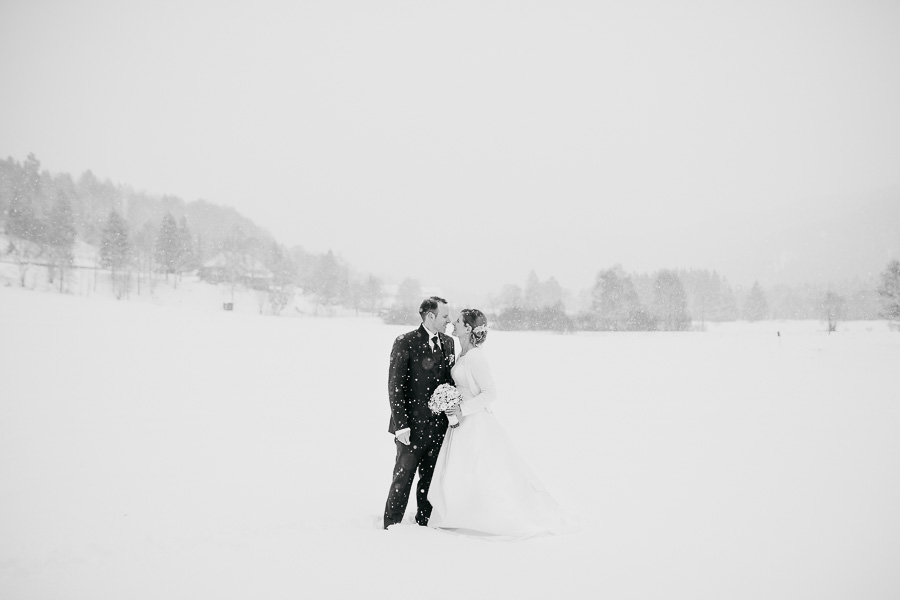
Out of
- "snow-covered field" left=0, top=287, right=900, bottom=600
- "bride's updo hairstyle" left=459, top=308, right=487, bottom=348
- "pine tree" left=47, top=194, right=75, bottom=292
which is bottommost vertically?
"snow-covered field" left=0, top=287, right=900, bottom=600

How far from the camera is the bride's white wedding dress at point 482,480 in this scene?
18.2 feet

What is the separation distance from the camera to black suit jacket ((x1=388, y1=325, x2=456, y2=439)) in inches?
227

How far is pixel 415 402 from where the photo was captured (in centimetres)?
588

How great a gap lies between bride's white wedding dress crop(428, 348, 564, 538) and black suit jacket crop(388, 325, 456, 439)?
0.33 m

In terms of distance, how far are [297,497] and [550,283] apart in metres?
103

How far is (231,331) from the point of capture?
26.2 metres

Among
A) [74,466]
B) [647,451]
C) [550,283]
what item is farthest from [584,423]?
[550,283]

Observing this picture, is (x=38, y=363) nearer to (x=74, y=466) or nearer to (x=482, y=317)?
(x=74, y=466)

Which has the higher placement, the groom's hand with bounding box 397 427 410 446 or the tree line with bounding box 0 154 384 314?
the tree line with bounding box 0 154 384 314

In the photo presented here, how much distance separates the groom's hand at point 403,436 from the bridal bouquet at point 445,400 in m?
0.45

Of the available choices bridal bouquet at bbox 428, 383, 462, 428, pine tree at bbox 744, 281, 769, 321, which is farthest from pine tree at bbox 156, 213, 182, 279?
pine tree at bbox 744, 281, 769, 321

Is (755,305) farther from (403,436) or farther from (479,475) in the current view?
(403,436)

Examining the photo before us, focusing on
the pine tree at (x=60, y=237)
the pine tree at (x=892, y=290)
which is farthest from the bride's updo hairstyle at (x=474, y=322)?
the pine tree at (x=60, y=237)

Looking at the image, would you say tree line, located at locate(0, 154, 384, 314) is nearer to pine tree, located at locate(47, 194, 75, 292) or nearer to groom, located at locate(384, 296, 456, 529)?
pine tree, located at locate(47, 194, 75, 292)
